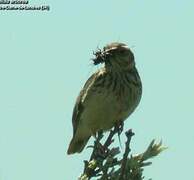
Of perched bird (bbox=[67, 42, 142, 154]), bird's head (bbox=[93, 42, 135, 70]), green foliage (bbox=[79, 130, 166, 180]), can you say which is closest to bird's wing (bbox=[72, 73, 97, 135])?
perched bird (bbox=[67, 42, 142, 154])

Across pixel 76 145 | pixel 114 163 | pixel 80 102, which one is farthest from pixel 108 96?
pixel 114 163

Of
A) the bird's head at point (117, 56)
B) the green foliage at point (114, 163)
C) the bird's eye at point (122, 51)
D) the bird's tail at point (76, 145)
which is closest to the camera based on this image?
the green foliage at point (114, 163)

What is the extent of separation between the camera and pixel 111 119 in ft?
27.3

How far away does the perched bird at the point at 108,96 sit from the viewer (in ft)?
27.3

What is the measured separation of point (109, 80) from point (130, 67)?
483mm

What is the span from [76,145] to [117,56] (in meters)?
1.37

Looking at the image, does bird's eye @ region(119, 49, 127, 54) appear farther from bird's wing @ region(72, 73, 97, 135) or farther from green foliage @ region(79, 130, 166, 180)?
green foliage @ region(79, 130, 166, 180)

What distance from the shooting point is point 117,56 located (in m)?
8.69

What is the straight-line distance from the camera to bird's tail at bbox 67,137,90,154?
29.4 ft

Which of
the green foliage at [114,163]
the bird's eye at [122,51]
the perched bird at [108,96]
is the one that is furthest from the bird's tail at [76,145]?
the green foliage at [114,163]

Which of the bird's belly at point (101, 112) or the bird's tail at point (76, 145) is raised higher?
the bird's belly at point (101, 112)

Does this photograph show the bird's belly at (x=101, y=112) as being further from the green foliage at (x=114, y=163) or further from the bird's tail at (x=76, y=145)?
the green foliage at (x=114, y=163)

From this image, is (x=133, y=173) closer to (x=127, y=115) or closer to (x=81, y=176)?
(x=81, y=176)

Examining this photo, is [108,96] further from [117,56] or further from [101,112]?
[117,56]
